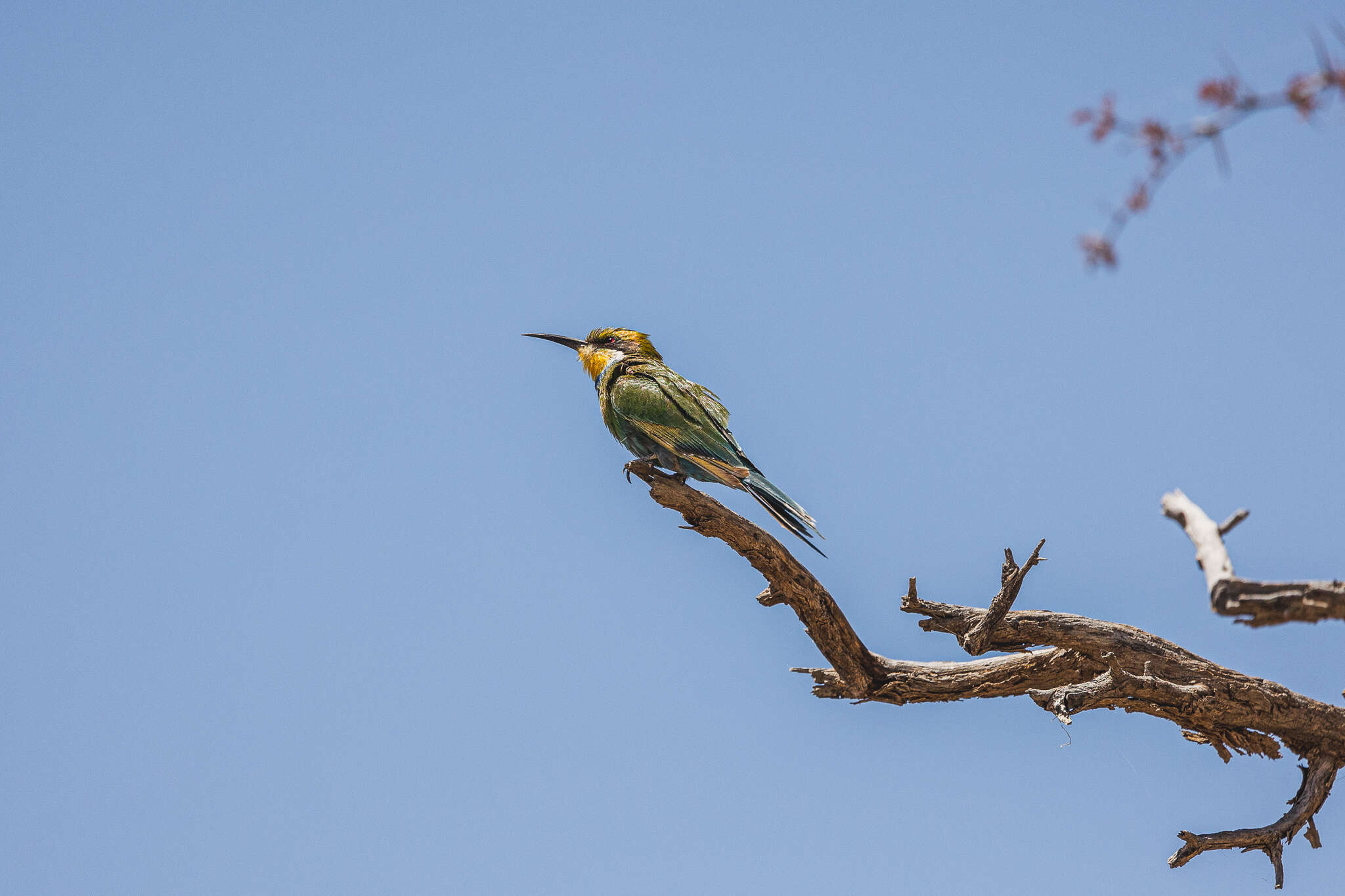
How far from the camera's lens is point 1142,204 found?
2.53 m

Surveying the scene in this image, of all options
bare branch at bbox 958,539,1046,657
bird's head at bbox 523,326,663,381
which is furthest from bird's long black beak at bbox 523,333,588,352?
bare branch at bbox 958,539,1046,657

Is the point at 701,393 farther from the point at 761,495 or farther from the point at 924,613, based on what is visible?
the point at 924,613

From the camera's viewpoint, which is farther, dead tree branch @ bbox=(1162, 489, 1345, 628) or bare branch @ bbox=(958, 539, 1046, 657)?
bare branch @ bbox=(958, 539, 1046, 657)

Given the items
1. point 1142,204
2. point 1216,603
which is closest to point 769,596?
point 1216,603

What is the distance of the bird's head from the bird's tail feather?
1521 millimetres

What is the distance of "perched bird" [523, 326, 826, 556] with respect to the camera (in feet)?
18.9

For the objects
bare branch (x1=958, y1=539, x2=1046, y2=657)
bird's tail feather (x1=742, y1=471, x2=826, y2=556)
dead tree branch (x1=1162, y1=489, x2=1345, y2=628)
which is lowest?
dead tree branch (x1=1162, y1=489, x2=1345, y2=628)

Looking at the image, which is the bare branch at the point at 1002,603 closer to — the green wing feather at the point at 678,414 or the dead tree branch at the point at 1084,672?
the dead tree branch at the point at 1084,672

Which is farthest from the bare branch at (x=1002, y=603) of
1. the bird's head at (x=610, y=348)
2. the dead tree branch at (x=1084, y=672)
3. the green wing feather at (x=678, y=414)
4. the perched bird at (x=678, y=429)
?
the bird's head at (x=610, y=348)

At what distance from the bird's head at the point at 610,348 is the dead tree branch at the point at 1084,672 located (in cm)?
150

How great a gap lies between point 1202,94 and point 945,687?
13.0 feet

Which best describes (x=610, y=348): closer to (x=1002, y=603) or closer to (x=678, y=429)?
(x=678, y=429)

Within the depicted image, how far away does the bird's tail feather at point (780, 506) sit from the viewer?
5632mm

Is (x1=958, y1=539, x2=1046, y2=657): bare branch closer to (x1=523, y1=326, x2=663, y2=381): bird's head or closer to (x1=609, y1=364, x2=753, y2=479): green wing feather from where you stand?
(x1=609, y1=364, x2=753, y2=479): green wing feather
